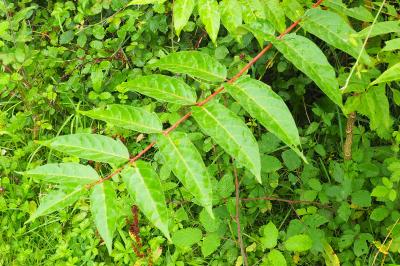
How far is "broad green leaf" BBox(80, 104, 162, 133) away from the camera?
1.07 m

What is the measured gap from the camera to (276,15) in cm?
125

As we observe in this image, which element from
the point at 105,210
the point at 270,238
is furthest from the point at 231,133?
the point at 270,238

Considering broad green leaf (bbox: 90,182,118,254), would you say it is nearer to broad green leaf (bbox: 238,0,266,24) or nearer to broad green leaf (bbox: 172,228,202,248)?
broad green leaf (bbox: 238,0,266,24)

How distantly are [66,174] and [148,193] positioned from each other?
220 millimetres

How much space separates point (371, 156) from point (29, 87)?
211cm

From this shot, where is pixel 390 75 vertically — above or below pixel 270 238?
above

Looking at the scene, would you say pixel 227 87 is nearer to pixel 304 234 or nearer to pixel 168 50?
pixel 304 234

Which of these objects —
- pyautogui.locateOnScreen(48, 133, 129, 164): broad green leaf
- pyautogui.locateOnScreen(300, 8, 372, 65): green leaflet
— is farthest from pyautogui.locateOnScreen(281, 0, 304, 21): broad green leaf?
pyautogui.locateOnScreen(48, 133, 129, 164): broad green leaf

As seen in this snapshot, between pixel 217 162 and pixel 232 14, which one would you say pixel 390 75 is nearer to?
pixel 232 14

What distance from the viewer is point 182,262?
7.28 feet

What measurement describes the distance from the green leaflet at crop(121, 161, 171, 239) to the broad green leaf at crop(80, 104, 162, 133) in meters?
0.09

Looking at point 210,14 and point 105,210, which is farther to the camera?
point 210,14

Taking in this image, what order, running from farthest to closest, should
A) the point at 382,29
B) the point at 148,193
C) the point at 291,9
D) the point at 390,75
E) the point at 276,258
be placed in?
the point at 276,258
the point at 291,9
the point at 382,29
the point at 148,193
the point at 390,75

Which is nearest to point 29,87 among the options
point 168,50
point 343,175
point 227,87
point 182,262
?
point 168,50
